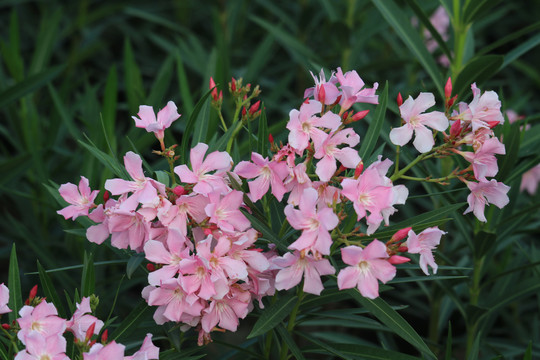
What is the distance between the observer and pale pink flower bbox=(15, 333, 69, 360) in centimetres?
96

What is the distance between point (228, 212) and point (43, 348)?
342 mm

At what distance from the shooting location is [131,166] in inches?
42.3

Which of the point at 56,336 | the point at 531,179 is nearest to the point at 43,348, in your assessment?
the point at 56,336

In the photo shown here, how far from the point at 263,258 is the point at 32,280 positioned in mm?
1343

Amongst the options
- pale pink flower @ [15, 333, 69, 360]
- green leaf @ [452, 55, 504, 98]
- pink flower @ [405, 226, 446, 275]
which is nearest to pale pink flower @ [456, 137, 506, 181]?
pink flower @ [405, 226, 446, 275]

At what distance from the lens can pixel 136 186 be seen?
3.49ft

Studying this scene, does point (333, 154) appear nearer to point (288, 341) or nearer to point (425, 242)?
point (425, 242)

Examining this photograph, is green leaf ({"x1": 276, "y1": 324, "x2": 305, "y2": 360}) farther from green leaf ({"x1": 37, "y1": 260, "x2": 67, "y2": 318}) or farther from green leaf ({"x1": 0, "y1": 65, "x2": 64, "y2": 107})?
green leaf ({"x1": 0, "y1": 65, "x2": 64, "y2": 107})

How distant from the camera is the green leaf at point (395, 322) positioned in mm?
1111

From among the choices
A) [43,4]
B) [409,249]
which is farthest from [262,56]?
[409,249]

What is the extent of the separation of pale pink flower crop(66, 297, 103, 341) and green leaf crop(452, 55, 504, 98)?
1.01m

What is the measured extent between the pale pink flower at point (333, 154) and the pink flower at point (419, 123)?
8cm

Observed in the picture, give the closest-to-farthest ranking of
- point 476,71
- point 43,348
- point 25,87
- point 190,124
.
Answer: point 43,348 → point 190,124 → point 476,71 → point 25,87

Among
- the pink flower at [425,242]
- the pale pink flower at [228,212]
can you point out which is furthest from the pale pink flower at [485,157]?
the pale pink flower at [228,212]
